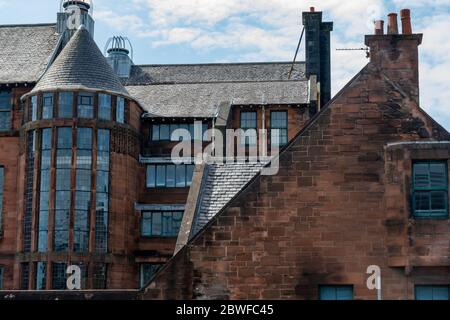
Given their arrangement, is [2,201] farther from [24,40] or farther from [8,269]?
[24,40]

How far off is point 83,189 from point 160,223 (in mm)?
5859

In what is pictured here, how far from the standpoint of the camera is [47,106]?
46.2 metres

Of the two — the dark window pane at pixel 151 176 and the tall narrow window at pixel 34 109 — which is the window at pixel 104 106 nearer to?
the tall narrow window at pixel 34 109

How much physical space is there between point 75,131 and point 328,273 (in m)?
29.4

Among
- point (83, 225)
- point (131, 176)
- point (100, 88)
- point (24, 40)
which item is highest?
point (24, 40)

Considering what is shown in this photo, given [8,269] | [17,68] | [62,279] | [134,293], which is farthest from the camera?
[17,68]

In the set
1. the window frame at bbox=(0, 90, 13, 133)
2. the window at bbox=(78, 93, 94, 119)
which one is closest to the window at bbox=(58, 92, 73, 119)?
the window at bbox=(78, 93, 94, 119)

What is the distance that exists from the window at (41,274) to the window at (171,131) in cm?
1133

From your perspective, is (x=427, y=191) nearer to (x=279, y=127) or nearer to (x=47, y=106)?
(x=47, y=106)

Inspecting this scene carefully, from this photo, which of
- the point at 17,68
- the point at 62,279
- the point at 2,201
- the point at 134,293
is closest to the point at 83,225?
the point at 62,279

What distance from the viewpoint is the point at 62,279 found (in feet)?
143

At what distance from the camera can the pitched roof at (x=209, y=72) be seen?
63750 millimetres

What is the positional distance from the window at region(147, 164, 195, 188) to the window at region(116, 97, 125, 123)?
436 cm

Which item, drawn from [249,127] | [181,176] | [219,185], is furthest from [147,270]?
[219,185]
